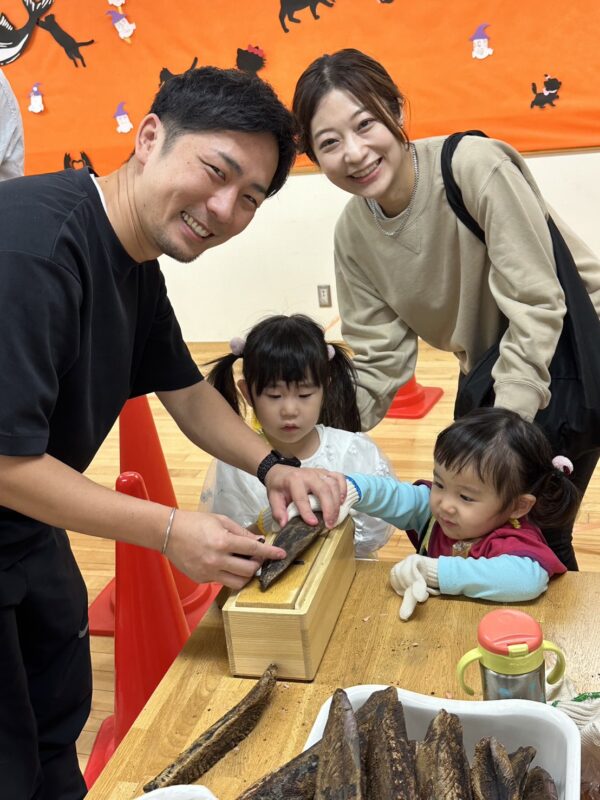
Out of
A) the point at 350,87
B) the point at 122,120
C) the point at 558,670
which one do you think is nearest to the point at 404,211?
the point at 350,87

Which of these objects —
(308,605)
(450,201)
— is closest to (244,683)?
(308,605)

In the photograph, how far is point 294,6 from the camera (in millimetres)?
4387

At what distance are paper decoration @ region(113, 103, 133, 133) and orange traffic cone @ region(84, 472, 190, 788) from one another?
3.68 metres

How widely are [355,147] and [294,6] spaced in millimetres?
3286

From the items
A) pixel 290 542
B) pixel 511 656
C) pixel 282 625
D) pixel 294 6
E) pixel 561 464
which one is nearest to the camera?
pixel 511 656

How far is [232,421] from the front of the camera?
5.11 feet

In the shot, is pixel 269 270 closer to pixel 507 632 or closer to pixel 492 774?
pixel 507 632

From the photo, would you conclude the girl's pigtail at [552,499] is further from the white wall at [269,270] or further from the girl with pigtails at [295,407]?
the white wall at [269,270]

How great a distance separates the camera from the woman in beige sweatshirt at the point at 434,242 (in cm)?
155

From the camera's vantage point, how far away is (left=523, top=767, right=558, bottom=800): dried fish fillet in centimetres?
76

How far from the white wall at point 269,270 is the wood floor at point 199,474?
0.40m

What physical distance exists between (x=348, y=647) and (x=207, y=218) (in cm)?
71

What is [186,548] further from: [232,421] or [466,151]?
[466,151]

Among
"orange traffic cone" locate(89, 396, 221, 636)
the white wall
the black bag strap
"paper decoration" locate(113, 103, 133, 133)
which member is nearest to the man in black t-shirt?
the black bag strap
